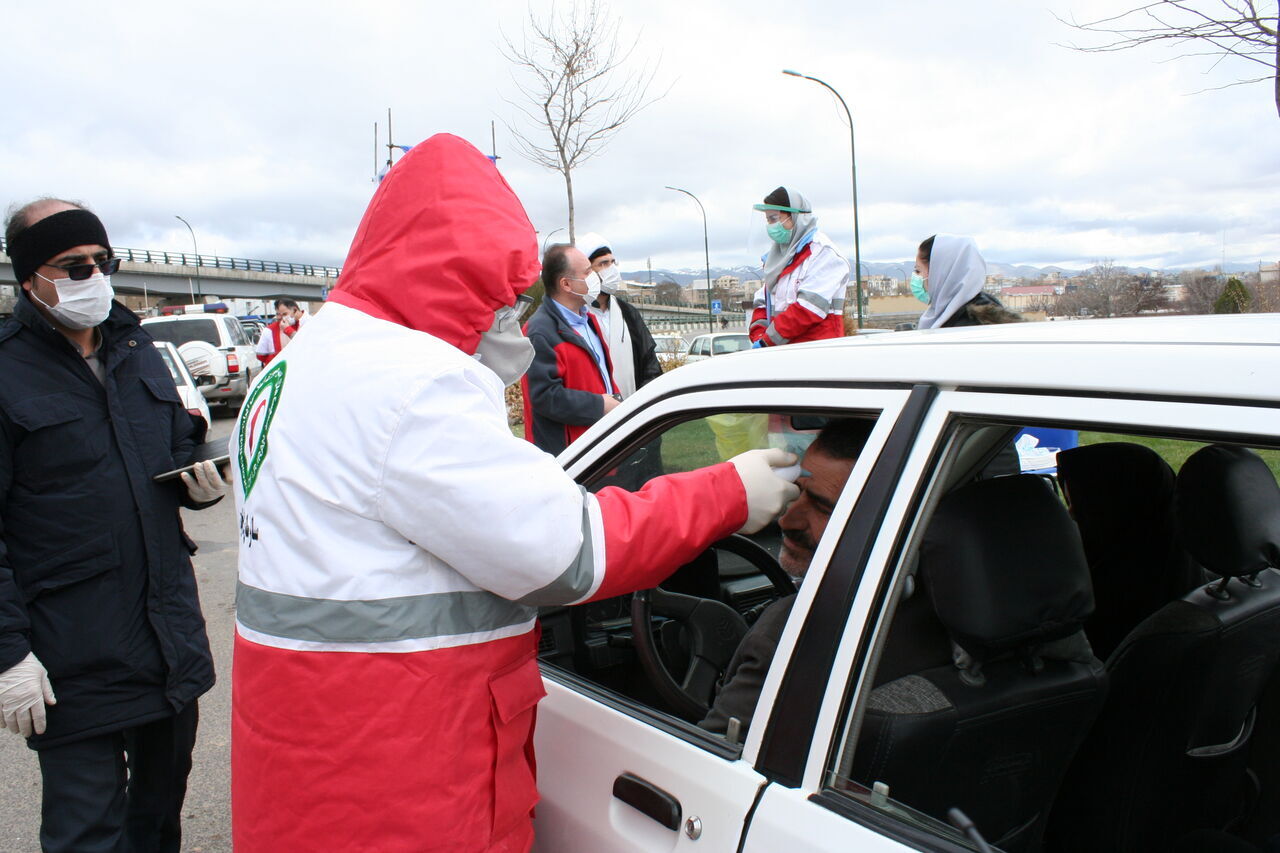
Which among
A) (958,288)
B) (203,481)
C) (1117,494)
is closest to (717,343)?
(958,288)

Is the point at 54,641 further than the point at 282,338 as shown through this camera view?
No

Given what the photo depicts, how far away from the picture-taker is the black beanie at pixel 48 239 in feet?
7.34

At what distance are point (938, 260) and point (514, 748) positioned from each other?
346 centimetres

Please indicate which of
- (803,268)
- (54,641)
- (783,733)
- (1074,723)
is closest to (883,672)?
(783,733)

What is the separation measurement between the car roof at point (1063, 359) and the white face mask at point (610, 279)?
3678mm

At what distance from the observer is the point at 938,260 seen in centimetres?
423

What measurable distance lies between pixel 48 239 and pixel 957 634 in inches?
91.0

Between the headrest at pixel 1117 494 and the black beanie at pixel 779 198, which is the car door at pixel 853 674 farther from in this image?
the black beanie at pixel 779 198

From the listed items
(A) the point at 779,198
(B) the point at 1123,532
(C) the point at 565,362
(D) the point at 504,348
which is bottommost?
(B) the point at 1123,532

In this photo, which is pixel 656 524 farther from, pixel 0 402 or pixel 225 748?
pixel 225 748

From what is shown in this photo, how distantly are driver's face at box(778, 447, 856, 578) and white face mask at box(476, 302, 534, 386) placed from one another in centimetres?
58

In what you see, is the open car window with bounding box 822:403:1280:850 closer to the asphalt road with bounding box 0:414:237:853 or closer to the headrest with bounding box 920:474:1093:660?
the headrest with bounding box 920:474:1093:660

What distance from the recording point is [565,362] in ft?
15.0

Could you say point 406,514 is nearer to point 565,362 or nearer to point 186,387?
point 565,362
